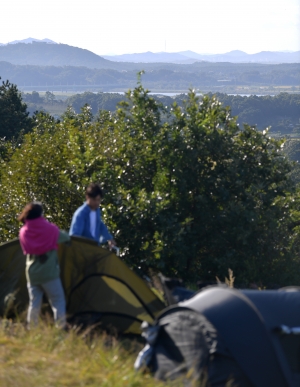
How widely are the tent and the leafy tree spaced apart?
24014mm

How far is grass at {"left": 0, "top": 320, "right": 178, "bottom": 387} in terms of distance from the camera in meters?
4.14

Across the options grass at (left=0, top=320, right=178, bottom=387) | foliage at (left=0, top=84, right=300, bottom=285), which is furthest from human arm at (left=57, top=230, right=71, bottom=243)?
foliage at (left=0, top=84, right=300, bottom=285)

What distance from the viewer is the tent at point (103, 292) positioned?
21.1 feet

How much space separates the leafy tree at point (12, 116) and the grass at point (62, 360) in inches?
994

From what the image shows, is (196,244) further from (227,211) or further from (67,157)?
(67,157)

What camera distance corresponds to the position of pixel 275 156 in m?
12.0

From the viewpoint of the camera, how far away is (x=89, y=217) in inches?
258

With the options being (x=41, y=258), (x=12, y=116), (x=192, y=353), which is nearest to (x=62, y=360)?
(x=192, y=353)

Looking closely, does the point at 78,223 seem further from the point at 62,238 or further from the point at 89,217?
the point at 62,238

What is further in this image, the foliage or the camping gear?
the foliage

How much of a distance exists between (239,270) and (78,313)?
5.44 meters

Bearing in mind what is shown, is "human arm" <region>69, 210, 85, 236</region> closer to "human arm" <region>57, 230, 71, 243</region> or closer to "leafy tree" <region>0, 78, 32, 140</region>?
"human arm" <region>57, 230, 71, 243</region>

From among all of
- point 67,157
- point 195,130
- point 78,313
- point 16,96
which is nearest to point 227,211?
point 195,130

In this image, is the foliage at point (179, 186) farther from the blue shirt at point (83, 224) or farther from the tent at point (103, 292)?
the tent at point (103, 292)
